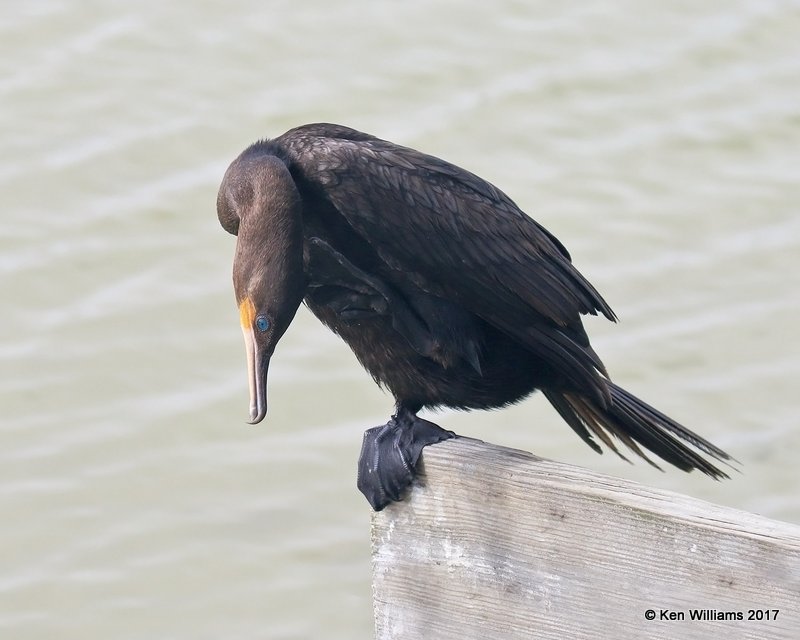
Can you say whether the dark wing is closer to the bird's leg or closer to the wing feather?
the wing feather

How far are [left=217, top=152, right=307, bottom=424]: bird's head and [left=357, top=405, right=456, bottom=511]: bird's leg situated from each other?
233 mm

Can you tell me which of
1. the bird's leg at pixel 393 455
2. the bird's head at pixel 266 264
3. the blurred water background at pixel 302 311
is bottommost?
the bird's leg at pixel 393 455

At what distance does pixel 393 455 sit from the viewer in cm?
259

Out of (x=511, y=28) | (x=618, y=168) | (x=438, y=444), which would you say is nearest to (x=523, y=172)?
(x=618, y=168)

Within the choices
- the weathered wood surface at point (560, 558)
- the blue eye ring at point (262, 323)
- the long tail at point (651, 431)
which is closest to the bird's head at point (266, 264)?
the blue eye ring at point (262, 323)

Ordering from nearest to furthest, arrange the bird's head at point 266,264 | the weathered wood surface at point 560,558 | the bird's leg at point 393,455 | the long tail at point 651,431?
the weathered wood surface at point 560,558 → the bird's leg at point 393,455 → the bird's head at point 266,264 → the long tail at point 651,431

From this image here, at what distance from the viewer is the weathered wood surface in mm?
1956

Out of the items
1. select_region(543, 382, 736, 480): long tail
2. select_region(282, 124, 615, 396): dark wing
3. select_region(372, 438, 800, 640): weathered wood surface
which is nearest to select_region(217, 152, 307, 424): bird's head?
select_region(282, 124, 615, 396): dark wing

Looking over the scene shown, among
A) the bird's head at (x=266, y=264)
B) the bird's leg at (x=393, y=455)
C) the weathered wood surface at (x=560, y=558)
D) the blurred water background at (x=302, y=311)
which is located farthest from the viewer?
the blurred water background at (x=302, y=311)

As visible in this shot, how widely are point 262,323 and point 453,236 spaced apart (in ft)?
1.38

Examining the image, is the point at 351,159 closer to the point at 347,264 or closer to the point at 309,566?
the point at 347,264

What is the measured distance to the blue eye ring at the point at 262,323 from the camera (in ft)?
9.02

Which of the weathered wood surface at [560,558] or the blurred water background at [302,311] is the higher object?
the blurred water background at [302,311]

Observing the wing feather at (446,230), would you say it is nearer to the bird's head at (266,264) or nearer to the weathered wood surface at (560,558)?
the bird's head at (266,264)
